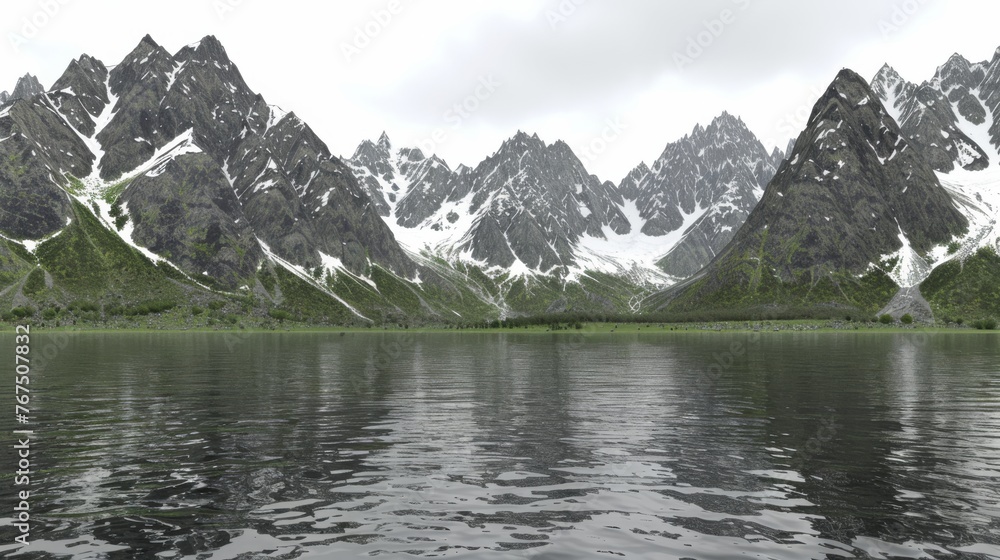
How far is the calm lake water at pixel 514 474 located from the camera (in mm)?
21625

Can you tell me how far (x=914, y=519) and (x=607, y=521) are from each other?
35.2ft

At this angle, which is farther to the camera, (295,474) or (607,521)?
(295,474)

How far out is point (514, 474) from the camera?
31109 mm

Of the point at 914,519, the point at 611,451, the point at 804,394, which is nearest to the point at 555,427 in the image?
the point at 611,451

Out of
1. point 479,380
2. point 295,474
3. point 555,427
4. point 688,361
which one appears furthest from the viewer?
point 688,361

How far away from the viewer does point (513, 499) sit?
26.7m

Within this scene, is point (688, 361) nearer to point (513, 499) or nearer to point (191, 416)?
point (191, 416)

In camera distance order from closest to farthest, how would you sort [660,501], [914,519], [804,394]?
1. [914,519]
2. [660,501]
3. [804,394]

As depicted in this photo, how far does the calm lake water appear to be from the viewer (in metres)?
21.6

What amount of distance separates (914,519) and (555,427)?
2395cm

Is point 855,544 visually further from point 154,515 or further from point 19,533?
point 19,533

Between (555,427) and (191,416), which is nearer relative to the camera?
(555,427)

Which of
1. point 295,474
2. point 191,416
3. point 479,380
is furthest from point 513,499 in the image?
point 479,380

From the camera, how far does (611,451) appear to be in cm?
3659
